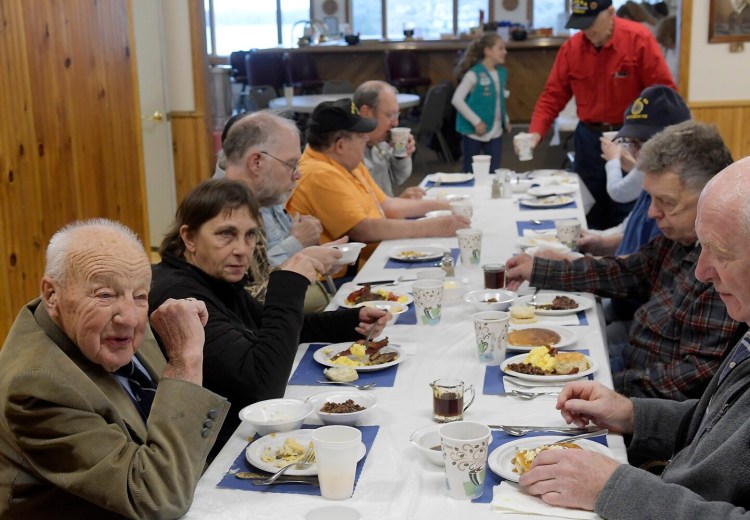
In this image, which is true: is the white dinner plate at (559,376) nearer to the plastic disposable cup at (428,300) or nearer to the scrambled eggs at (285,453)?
the plastic disposable cup at (428,300)

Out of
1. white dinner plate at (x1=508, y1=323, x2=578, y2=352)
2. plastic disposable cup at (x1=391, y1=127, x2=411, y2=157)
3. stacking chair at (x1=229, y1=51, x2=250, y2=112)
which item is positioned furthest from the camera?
stacking chair at (x1=229, y1=51, x2=250, y2=112)

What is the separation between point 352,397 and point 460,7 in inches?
527

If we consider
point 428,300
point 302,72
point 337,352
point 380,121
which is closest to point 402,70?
point 302,72

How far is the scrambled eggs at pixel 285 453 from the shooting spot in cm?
175

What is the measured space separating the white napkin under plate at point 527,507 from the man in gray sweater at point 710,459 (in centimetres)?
1

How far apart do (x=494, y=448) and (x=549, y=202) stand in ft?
9.54

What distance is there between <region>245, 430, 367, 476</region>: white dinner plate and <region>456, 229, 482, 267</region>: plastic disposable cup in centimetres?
158

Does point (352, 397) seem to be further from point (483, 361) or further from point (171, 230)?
point (171, 230)

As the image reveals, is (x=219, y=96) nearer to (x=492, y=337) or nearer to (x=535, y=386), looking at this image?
(x=492, y=337)

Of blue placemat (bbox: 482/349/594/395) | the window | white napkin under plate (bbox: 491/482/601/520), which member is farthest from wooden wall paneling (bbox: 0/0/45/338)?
the window

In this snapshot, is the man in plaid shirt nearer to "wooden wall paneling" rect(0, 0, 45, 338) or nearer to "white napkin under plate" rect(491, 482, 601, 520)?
A: "white napkin under plate" rect(491, 482, 601, 520)

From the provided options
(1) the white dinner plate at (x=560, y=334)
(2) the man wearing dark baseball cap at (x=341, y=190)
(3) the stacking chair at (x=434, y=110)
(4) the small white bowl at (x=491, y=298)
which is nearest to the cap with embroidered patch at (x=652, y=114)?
(2) the man wearing dark baseball cap at (x=341, y=190)

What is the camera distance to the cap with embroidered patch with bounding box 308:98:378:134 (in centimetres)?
402

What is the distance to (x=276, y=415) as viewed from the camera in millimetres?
1952
